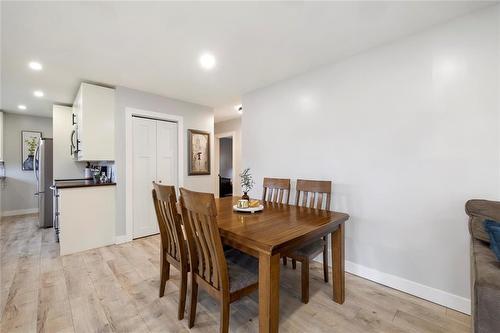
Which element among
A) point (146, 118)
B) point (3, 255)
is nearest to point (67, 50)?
point (146, 118)

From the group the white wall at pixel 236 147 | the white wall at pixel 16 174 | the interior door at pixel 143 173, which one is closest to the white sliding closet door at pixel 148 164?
the interior door at pixel 143 173

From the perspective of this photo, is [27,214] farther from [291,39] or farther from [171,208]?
[291,39]

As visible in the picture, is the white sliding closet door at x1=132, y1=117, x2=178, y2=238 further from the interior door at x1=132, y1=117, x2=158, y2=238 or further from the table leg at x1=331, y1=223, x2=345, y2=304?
the table leg at x1=331, y1=223, x2=345, y2=304

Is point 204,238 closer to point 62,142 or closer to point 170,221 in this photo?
point 170,221

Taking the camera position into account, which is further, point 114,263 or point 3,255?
point 3,255

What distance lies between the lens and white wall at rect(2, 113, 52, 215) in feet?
15.4

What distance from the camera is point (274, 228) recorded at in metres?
1.48

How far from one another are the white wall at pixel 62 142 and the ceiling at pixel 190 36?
1.02 metres

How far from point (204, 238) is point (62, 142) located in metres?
4.32

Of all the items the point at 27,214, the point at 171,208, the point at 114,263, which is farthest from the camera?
the point at 27,214

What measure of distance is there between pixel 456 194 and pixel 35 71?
4.70m

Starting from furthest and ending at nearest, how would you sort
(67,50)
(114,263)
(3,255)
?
(3,255) < (114,263) < (67,50)

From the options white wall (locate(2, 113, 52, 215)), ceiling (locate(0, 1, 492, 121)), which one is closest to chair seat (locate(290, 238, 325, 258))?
ceiling (locate(0, 1, 492, 121))

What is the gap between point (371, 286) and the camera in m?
2.08
